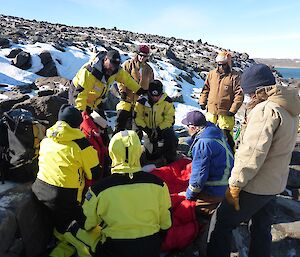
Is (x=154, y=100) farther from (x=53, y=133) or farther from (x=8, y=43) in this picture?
(x=8, y=43)

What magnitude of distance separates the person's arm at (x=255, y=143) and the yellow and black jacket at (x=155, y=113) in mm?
2956

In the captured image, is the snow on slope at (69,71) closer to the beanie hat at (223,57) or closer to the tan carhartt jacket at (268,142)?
the beanie hat at (223,57)

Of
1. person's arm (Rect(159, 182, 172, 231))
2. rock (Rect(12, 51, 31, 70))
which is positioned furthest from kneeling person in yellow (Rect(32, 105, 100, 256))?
rock (Rect(12, 51, 31, 70))

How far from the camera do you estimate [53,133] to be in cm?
360

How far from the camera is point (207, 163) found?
3.84 meters

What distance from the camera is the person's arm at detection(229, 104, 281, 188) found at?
9.57 feet

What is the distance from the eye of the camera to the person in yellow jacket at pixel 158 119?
594 centimetres

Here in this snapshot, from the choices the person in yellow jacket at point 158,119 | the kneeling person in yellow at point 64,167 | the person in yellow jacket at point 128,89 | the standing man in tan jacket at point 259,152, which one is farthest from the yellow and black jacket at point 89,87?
the standing man in tan jacket at point 259,152

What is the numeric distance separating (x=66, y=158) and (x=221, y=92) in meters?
3.41

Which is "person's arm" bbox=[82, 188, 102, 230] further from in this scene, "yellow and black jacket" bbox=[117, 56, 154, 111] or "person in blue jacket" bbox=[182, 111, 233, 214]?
"yellow and black jacket" bbox=[117, 56, 154, 111]

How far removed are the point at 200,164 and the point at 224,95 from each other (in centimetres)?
260

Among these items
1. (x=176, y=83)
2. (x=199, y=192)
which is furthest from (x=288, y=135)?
(x=176, y=83)

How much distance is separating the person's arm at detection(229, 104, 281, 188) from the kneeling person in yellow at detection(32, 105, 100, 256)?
154 centimetres

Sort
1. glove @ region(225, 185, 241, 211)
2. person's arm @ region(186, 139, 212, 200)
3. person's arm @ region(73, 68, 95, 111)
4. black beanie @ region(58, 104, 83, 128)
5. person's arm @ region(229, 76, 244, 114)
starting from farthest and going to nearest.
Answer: person's arm @ region(229, 76, 244, 114) < person's arm @ region(73, 68, 95, 111) < person's arm @ region(186, 139, 212, 200) < black beanie @ region(58, 104, 83, 128) < glove @ region(225, 185, 241, 211)
